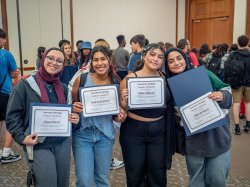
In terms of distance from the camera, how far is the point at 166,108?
7.48 feet

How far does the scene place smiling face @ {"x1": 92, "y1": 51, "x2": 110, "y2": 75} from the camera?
2.22 m

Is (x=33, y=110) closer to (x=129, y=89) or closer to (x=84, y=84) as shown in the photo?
(x=84, y=84)

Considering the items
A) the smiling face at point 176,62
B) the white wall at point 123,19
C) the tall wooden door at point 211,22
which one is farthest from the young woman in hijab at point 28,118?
the tall wooden door at point 211,22

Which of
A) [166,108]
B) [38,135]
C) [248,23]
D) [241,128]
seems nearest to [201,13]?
[248,23]

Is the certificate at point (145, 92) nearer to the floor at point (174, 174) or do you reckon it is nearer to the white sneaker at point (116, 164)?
the floor at point (174, 174)

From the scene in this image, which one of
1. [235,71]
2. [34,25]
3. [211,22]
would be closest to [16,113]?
[235,71]

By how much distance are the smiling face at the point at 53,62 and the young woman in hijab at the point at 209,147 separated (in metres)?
0.77

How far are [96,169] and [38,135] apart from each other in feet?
1.84

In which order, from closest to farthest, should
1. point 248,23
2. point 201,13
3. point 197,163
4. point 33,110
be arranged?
point 33,110 → point 197,163 → point 248,23 → point 201,13

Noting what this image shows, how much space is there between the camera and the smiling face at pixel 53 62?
6.69 feet

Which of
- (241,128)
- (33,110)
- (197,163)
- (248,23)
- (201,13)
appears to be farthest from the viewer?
(201,13)

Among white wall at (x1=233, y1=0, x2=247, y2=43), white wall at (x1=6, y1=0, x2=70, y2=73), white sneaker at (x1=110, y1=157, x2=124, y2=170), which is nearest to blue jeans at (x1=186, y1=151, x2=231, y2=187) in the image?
white sneaker at (x1=110, y1=157, x2=124, y2=170)

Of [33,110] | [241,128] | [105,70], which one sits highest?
[105,70]

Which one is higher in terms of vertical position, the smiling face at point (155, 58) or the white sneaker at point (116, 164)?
the smiling face at point (155, 58)
